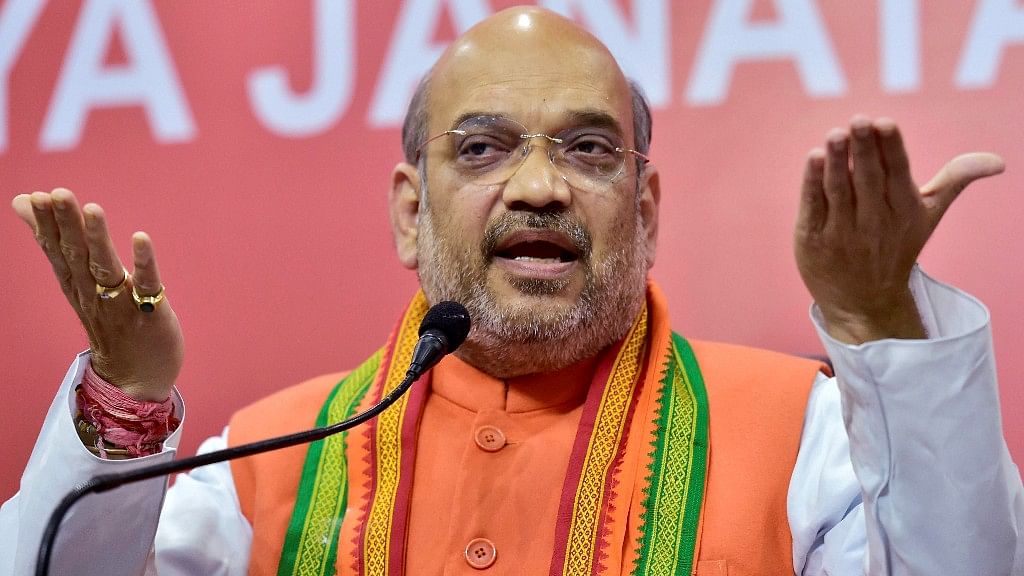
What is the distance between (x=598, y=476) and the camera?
7.30 ft

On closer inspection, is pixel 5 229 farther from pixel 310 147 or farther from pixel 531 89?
pixel 531 89

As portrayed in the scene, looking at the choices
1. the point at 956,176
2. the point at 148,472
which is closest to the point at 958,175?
the point at 956,176

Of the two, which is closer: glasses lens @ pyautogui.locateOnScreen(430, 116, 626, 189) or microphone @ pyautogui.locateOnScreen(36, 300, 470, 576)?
microphone @ pyautogui.locateOnScreen(36, 300, 470, 576)

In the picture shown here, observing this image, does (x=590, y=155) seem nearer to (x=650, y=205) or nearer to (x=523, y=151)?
(x=523, y=151)

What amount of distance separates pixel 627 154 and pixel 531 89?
0.23 m

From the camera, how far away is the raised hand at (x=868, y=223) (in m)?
1.60

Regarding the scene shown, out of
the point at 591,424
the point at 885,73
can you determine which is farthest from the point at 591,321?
the point at 885,73

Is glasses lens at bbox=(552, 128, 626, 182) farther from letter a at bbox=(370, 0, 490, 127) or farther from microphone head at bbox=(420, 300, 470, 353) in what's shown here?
letter a at bbox=(370, 0, 490, 127)

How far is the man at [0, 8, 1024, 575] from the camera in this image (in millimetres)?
1740

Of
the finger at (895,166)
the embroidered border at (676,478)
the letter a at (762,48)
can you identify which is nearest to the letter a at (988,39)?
the letter a at (762,48)

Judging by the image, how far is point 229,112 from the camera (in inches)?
127

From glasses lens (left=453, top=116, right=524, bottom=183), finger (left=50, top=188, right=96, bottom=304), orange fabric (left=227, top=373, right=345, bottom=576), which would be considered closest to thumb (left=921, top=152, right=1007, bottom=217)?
glasses lens (left=453, top=116, right=524, bottom=183)

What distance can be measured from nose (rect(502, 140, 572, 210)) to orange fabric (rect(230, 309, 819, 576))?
1.15 ft

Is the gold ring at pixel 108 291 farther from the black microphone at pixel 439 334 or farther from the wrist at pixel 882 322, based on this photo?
the wrist at pixel 882 322
